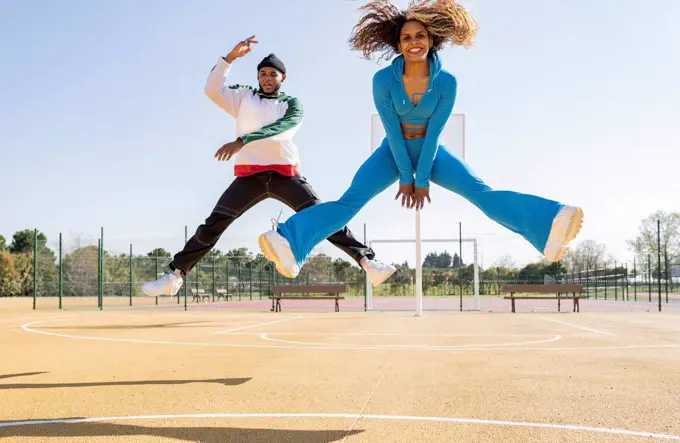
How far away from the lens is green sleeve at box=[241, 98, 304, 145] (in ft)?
15.2

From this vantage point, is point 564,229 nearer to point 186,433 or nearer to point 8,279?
point 186,433

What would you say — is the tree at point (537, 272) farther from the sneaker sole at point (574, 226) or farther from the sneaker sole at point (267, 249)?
the sneaker sole at point (267, 249)

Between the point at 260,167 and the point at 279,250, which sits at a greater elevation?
the point at 260,167

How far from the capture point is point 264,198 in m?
5.27

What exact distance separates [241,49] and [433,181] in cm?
217

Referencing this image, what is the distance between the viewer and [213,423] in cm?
366

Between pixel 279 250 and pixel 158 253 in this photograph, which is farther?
pixel 158 253

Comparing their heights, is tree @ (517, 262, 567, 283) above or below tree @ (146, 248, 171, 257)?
below

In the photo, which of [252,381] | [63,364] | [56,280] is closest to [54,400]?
[252,381]

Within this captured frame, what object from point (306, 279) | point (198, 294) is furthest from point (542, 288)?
point (198, 294)

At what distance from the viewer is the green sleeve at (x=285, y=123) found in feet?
15.2

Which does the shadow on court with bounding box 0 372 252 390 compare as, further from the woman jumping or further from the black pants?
the woman jumping

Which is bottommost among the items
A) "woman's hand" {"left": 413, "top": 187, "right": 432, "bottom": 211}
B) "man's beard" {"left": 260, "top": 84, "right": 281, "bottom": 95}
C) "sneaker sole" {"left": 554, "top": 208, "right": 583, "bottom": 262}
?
"sneaker sole" {"left": 554, "top": 208, "right": 583, "bottom": 262}

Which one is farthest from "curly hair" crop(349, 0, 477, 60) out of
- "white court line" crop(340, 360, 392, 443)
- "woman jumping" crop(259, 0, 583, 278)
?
"white court line" crop(340, 360, 392, 443)
